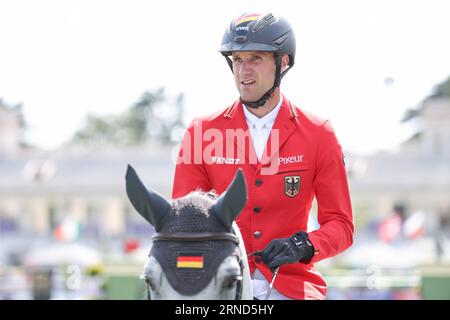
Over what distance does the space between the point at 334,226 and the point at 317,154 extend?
389 millimetres

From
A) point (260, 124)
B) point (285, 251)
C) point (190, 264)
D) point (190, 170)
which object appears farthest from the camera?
point (260, 124)

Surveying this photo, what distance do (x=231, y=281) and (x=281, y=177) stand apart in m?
1.10

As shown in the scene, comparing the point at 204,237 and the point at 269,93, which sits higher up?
the point at 269,93

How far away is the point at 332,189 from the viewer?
433cm

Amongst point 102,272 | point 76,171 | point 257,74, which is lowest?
point 102,272

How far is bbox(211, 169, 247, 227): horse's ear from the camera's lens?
3242 mm

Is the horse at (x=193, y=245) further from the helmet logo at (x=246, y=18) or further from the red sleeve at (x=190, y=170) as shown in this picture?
the helmet logo at (x=246, y=18)

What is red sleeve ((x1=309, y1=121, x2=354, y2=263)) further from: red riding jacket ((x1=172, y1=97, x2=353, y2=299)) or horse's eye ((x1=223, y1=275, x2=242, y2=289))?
horse's eye ((x1=223, y1=275, x2=242, y2=289))

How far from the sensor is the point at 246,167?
4.32 meters

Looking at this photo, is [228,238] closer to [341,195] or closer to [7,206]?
[341,195]

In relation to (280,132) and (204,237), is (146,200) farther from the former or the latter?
(280,132)

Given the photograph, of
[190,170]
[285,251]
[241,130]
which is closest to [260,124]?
[241,130]
